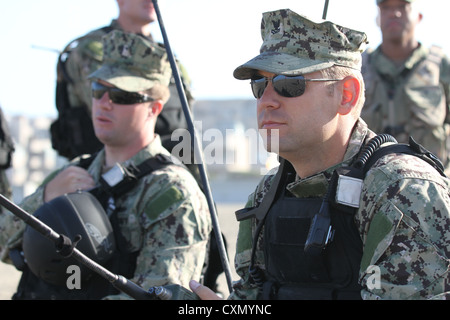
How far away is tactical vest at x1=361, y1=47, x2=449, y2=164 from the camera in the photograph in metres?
6.86

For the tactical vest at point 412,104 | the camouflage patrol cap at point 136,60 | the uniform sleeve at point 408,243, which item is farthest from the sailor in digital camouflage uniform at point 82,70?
the uniform sleeve at point 408,243

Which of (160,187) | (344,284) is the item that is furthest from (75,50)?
(344,284)

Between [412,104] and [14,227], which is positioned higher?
[14,227]

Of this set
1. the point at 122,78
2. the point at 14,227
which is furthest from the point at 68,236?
the point at 122,78

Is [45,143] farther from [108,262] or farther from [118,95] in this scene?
[108,262]

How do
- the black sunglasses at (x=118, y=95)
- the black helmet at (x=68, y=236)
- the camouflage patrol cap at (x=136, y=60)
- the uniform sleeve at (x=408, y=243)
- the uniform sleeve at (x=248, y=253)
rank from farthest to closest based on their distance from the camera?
1. the camouflage patrol cap at (x=136, y=60)
2. the black sunglasses at (x=118, y=95)
3. the black helmet at (x=68, y=236)
4. the uniform sleeve at (x=248, y=253)
5. the uniform sleeve at (x=408, y=243)

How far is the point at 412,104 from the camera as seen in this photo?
683 cm

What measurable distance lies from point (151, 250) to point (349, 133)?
138 cm

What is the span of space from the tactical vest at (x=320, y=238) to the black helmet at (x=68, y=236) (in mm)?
1030

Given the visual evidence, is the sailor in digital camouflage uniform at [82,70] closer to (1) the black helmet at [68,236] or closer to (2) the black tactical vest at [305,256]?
(1) the black helmet at [68,236]

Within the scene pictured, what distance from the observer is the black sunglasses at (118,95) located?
4.39 metres

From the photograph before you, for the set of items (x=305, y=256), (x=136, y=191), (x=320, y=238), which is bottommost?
(x=136, y=191)

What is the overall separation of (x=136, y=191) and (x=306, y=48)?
5.00ft
